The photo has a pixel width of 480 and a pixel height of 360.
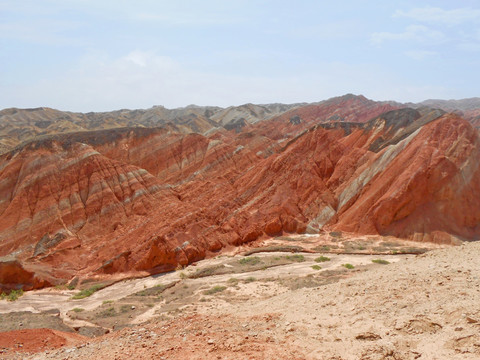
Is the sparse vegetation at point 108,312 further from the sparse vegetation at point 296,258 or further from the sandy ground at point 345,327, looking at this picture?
the sparse vegetation at point 296,258

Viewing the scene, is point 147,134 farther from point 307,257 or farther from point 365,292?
point 365,292

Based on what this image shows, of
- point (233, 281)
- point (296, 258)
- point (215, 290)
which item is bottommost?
point (296, 258)

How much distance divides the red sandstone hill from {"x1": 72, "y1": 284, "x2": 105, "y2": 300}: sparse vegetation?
2.42m

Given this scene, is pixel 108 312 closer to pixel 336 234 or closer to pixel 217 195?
pixel 336 234

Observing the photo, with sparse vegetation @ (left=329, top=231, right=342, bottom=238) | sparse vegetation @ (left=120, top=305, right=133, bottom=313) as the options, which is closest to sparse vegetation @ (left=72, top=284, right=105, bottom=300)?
sparse vegetation @ (left=120, top=305, right=133, bottom=313)

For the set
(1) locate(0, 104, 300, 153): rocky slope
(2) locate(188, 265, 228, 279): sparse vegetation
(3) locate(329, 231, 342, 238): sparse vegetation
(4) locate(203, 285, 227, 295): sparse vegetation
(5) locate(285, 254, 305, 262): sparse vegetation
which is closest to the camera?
(4) locate(203, 285, 227, 295): sparse vegetation

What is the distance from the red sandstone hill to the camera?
92.6 ft

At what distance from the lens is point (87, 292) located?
73.9 ft

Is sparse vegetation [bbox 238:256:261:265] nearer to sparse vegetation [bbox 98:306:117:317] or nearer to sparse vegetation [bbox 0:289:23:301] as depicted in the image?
sparse vegetation [bbox 98:306:117:317]

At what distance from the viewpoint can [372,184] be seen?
3394 centimetres

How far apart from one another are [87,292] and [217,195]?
16.8 meters

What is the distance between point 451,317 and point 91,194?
3512 centimetres

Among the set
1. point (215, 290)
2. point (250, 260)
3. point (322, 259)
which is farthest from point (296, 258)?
point (215, 290)

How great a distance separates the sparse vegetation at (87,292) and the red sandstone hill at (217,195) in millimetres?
2422
